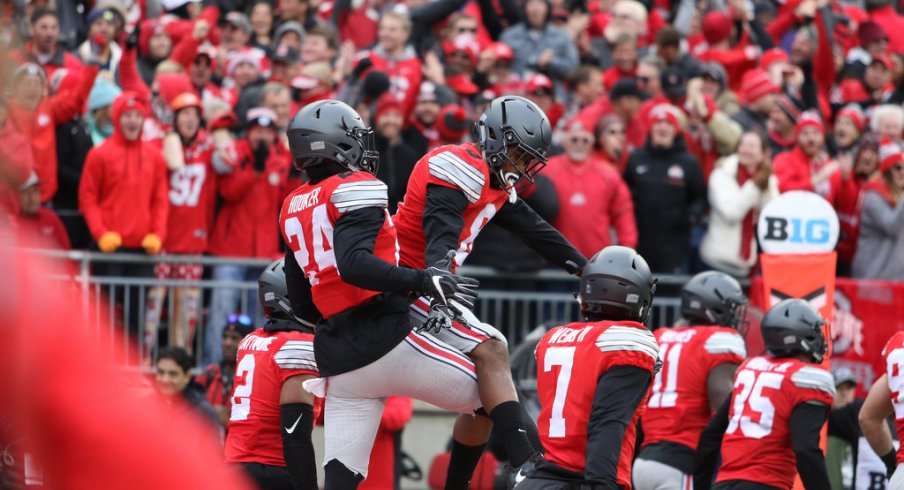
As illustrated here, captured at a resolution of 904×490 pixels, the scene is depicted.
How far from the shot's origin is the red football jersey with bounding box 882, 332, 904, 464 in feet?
22.7

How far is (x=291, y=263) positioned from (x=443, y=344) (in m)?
0.81

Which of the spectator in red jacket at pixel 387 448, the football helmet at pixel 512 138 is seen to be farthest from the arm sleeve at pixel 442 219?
the spectator in red jacket at pixel 387 448

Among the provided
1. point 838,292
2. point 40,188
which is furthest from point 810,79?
point 40,188

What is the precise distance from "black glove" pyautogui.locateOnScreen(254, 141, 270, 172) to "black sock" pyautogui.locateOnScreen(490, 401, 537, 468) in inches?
234

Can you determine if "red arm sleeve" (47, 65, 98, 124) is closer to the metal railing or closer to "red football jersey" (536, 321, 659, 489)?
the metal railing

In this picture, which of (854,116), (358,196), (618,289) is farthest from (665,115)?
(358,196)

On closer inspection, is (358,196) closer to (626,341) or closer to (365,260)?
(365,260)

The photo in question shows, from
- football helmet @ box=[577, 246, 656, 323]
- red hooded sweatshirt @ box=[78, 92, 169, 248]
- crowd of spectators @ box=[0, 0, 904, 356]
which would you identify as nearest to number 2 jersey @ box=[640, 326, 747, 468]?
football helmet @ box=[577, 246, 656, 323]

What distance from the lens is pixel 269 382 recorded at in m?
7.48

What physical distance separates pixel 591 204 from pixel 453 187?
18.8ft

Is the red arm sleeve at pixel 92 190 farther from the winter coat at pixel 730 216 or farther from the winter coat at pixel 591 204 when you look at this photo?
the winter coat at pixel 730 216

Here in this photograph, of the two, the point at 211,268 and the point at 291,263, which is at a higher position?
the point at 291,263

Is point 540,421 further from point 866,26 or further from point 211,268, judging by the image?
point 866,26

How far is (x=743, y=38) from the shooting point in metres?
16.1
